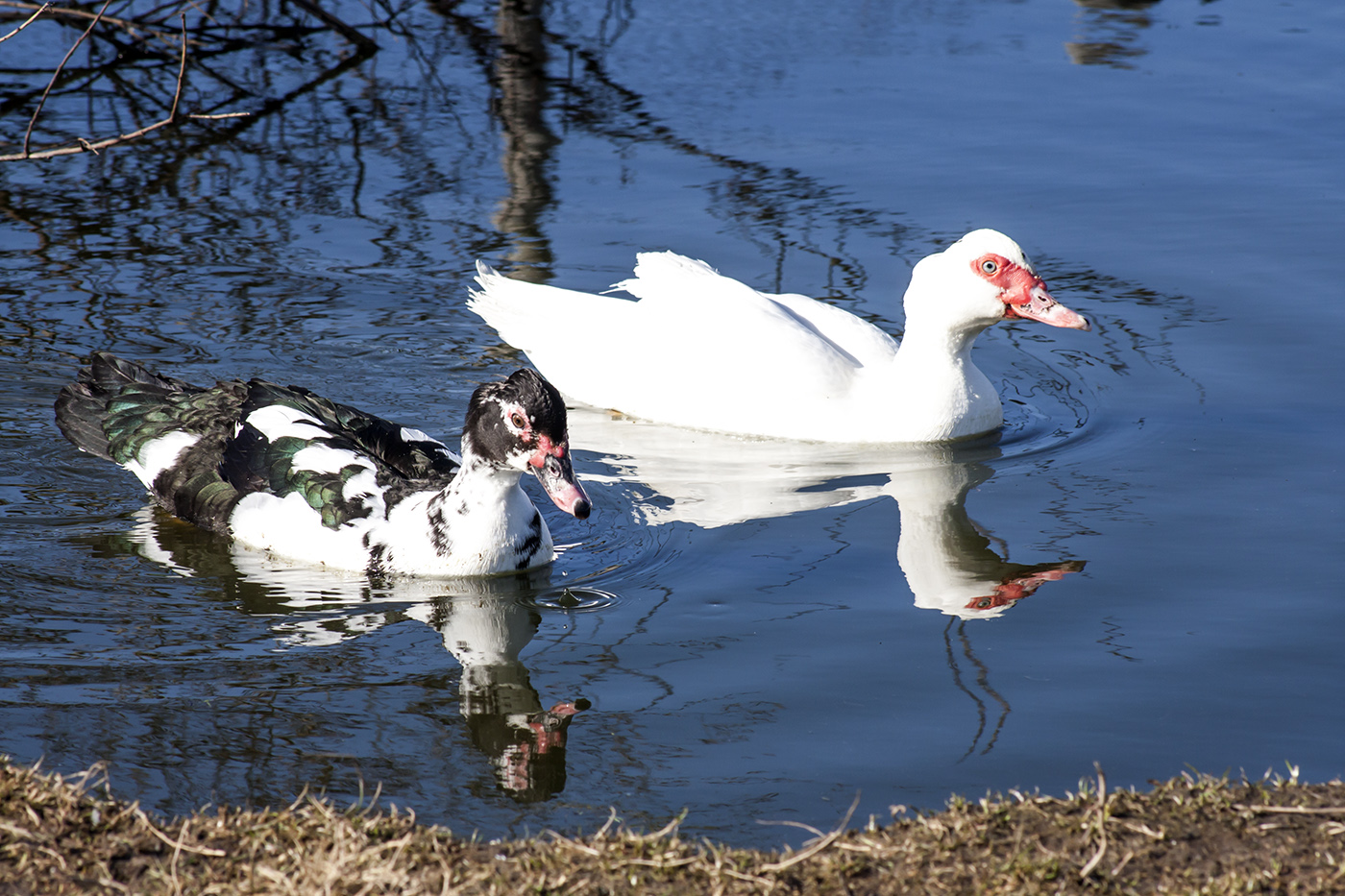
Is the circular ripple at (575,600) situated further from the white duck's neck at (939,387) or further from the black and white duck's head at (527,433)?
the white duck's neck at (939,387)

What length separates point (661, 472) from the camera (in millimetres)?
6961

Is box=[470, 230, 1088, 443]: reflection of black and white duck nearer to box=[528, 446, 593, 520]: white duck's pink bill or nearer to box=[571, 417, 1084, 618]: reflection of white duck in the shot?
box=[571, 417, 1084, 618]: reflection of white duck

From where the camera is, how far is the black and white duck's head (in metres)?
5.46

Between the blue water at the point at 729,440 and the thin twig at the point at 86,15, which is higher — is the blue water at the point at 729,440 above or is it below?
below

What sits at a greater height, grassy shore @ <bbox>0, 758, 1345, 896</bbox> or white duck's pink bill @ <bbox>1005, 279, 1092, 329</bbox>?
white duck's pink bill @ <bbox>1005, 279, 1092, 329</bbox>

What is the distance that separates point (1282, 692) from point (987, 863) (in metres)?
1.71

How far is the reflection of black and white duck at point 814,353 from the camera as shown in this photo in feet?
23.6

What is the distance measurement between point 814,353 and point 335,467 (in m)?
2.37

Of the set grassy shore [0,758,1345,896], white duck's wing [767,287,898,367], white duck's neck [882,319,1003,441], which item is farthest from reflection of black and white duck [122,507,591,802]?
white duck's wing [767,287,898,367]

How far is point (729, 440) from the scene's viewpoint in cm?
740

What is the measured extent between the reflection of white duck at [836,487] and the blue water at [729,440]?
0.03 metres

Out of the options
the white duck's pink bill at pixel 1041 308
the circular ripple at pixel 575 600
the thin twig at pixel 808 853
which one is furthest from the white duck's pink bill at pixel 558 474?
the white duck's pink bill at pixel 1041 308

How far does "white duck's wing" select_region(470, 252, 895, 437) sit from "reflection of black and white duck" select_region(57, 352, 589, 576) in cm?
142

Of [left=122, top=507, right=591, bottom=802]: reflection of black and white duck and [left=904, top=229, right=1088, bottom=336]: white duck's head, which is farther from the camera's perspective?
[left=904, top=229, right=1088, bottom=336]: white duck's head
